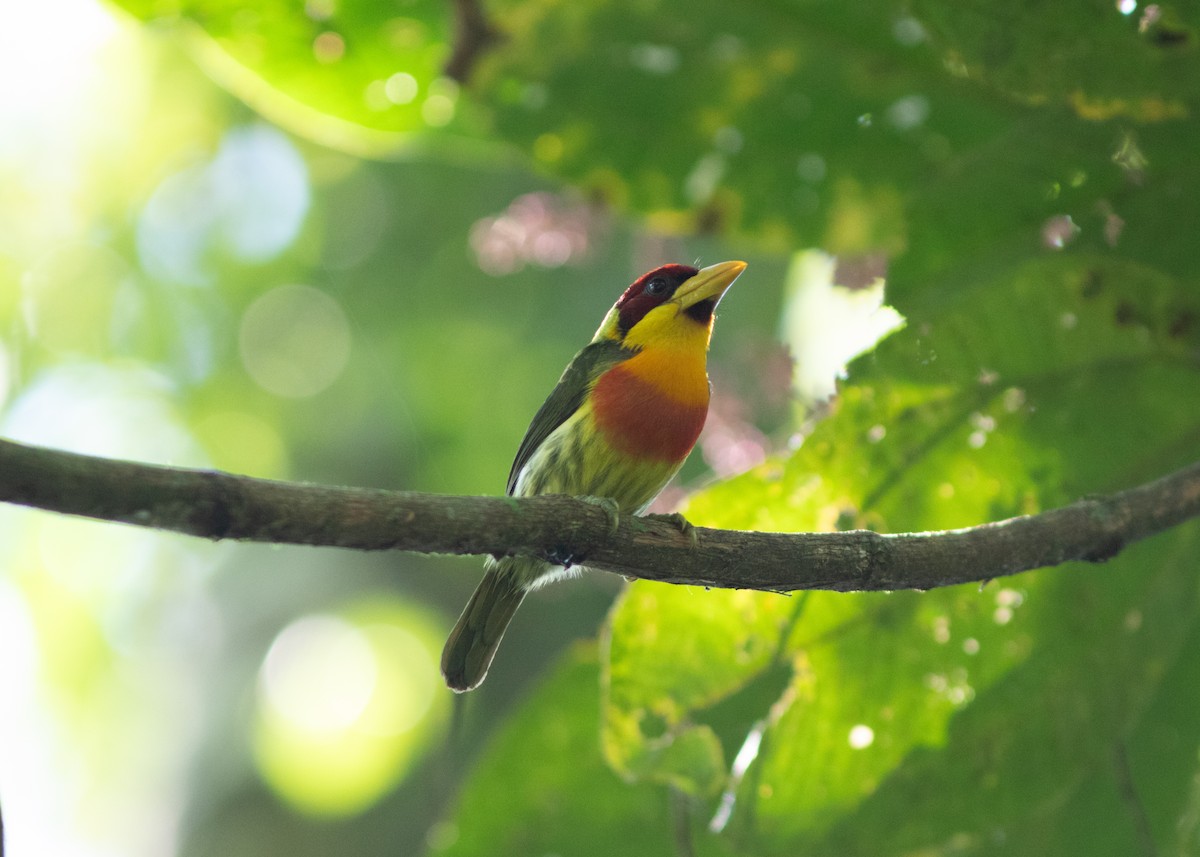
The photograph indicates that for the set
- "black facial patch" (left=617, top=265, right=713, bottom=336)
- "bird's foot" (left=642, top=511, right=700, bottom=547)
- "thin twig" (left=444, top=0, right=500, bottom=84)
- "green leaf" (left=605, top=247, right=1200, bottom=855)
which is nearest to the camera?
"bird's foot" (left=642, top=511, right=700, bottom=547)

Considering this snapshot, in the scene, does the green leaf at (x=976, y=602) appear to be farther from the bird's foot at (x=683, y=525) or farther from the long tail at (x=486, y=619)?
the long tail at (x=486, y=619)

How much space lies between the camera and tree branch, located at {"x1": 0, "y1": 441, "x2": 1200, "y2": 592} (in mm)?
1293

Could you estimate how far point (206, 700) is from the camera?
9.23m

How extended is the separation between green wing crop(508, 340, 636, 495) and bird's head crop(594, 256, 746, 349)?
0.06 meters

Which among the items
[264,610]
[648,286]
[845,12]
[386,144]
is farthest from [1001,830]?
[264,610]

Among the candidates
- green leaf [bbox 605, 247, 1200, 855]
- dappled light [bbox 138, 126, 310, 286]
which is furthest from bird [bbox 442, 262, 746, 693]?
dappled light [bbox 138, 126, 310, 286]

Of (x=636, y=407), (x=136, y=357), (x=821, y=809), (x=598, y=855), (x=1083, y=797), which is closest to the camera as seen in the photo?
(x=821, y=809)

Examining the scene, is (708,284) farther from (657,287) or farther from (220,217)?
(220,217)

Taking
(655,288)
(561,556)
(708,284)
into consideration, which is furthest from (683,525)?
(655,288)

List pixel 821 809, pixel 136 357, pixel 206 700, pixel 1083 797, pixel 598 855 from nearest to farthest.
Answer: pixel 821 809 < pixel 1083 797 < pixel 598 855 < pixel 206 700 < pixel 136 357

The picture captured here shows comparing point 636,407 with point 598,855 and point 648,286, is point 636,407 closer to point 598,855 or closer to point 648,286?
point 648,286

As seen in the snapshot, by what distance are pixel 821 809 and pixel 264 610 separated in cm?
779

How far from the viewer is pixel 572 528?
172 cm

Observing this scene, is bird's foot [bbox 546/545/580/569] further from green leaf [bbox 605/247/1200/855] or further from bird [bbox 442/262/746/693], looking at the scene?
bird [bbox 442/262/746/693]
